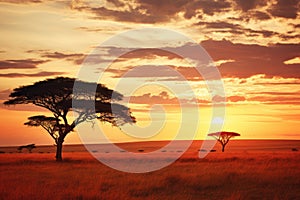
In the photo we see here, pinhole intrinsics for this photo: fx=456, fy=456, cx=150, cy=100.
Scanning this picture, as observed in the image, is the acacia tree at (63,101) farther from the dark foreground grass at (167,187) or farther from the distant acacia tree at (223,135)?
the distant acacia tree at (223,135)

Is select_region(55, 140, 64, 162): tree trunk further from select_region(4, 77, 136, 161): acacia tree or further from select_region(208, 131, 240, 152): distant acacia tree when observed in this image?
select_region(208, 131, 240, 152): distant acacia tree

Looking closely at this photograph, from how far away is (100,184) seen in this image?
1966cm

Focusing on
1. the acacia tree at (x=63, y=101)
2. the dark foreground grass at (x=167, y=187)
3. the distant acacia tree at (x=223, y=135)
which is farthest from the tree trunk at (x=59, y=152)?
the distant acacia tree at (x=223, y=135)

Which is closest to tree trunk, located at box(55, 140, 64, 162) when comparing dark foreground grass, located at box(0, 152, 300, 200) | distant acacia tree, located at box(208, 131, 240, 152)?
dark foreground grass, located at box(0, 152, 300, 200)

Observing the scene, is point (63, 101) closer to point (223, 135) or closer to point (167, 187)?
point (167, 187)

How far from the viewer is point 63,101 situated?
131 feet

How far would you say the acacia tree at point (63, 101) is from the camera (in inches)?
1567

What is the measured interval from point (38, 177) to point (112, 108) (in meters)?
19.2

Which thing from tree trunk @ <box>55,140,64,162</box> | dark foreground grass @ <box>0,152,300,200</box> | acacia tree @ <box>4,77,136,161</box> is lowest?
dark foreground grass @ <box>0,152,300,200</box>

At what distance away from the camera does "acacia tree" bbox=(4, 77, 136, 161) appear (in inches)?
1567

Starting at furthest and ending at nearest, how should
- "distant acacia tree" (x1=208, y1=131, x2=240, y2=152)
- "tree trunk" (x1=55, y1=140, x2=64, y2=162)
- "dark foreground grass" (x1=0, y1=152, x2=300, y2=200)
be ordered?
"distant acacia tree" (x1=208, y1=131, x2=240, y2=152)
"tree trunk" (x1=55, y1=140, x2=64, y2=162)
"dark foreground grass" (x1=0, y1=152, x2=300, y2=200)

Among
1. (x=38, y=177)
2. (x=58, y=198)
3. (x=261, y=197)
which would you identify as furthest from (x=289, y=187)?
(x=38, y=177)

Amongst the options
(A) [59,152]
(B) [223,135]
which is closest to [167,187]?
(A) [59,152]

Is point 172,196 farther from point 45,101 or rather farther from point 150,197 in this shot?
point 45,101
